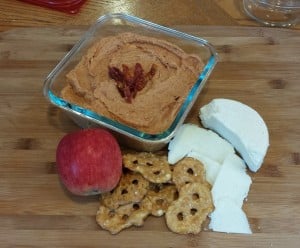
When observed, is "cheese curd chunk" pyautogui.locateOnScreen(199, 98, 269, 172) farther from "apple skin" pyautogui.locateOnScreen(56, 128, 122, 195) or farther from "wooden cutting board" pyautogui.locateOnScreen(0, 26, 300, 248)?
"apple skin" pyautogui.locateOnScreen(56, 128, 122, 195)

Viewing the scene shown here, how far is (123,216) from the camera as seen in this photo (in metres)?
0.88

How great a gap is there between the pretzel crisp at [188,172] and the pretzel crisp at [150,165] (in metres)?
0.02

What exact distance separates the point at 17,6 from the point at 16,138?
0.50 meters

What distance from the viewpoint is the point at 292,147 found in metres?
0.99

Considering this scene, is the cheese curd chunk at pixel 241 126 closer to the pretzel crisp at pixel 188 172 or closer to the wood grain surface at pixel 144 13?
the pretzel crisp at pixel 188 172

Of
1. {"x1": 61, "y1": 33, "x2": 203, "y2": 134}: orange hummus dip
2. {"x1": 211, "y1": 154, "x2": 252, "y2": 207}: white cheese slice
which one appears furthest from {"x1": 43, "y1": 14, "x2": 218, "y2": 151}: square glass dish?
{"x1": 211, "y1": 154, "x2": 252, "y2": 207}: white cheese slice

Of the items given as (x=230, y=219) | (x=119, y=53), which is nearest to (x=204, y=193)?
(x=230, y=219)

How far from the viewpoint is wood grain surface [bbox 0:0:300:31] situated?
1308 mm

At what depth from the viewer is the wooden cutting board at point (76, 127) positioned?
34.1 inches

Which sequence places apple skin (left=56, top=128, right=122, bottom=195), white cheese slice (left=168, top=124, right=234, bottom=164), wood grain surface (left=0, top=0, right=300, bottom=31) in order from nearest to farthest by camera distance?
apple skin (left=56, top=128, right=122, bottom=195) → white cheese slice (left=168, top=124, right=234, bottom=164) → wood grain surface (left=0, top=0, right=300, bottom=31)

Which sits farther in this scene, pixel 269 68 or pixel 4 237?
pixel 269 68

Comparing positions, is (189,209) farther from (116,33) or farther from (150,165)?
(116,33)

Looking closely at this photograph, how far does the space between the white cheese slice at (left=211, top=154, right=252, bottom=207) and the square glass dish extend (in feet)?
0.40

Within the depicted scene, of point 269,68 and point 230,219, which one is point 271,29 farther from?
point 230,219
